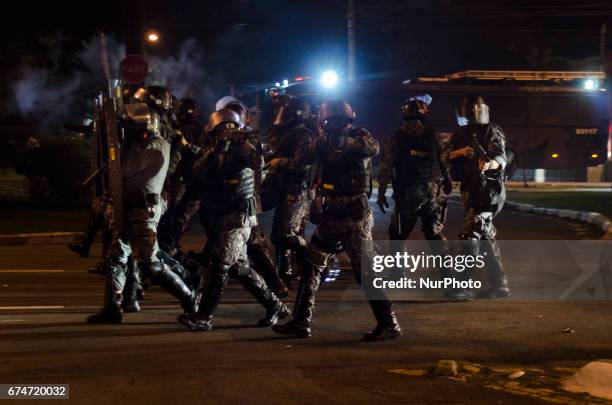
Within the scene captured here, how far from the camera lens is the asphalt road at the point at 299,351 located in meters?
5.95

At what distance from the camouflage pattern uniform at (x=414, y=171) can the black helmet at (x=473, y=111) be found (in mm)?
350

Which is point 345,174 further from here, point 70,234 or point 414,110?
point 70,234

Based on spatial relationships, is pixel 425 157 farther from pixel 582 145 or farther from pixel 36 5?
pixel 582 145

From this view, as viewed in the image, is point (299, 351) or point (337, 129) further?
point (337, 129)

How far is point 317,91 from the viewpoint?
29859mm

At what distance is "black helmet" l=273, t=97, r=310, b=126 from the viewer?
378 inches

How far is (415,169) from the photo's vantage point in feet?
32.2

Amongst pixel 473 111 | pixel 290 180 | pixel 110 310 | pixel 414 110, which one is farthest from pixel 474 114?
pixel 110 310

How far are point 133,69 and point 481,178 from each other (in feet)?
27.5

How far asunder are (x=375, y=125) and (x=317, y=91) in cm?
734

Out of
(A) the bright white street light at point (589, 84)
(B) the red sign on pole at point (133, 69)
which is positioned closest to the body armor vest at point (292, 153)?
(B) the red sign on pole at point (133, 69)

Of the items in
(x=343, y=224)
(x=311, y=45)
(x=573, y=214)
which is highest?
(x=311, y=45)

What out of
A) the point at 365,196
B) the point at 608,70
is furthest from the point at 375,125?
the point at 365,196

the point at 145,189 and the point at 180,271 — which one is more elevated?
the point at 145,189
